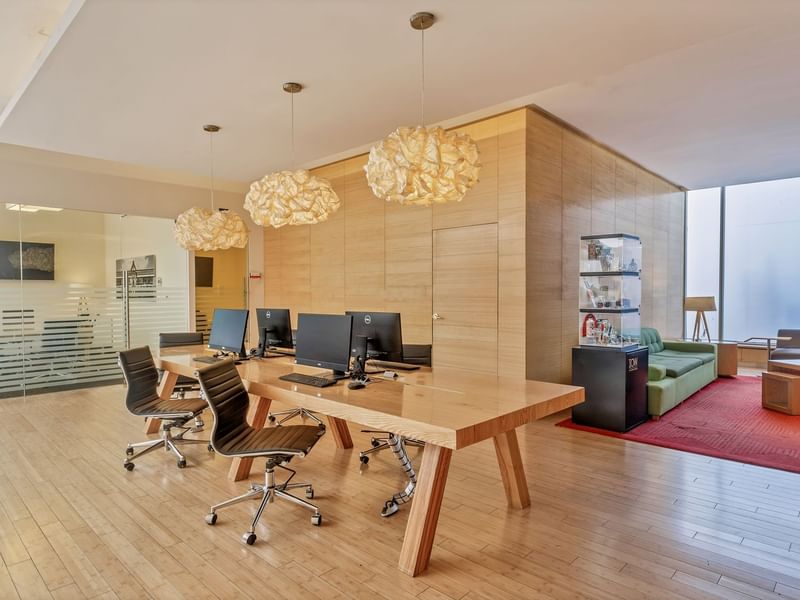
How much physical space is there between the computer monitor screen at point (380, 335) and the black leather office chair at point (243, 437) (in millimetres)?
874

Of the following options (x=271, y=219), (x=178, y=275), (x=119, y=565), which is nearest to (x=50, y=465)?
(x=119, y=565)

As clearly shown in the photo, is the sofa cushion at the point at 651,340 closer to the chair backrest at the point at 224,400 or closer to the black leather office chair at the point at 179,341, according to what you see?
the chair backrest at the point at 224,400

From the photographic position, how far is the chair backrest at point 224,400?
2879 mm

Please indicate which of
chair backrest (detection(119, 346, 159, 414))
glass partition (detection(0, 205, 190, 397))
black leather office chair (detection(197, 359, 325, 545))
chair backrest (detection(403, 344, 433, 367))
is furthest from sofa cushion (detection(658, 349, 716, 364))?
glass partition (detection(0, 205, 190, 397))

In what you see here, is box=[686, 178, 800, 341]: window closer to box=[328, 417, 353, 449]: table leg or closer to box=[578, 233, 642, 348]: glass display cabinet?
box=[578, 233, 642, 348]: glass display cabinet

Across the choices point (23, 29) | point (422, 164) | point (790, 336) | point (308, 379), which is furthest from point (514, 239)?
point (790, 336)

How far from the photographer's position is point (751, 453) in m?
4.24

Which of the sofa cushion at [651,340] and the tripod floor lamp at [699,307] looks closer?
the sofa cushion at [651,340]

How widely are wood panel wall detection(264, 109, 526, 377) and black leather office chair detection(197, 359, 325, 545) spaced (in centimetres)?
303

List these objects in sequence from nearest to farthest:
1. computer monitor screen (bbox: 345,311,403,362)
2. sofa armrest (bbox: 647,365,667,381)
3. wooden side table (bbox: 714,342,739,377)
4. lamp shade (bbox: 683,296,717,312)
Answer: computer monitor screen (bbox: 345,311,403,362) → sofa armrest (bbox: 647,365,667,381) → wooden side table (bbox: 714,342,739,377) → lamp shade (bbox: 683,296,717,312)

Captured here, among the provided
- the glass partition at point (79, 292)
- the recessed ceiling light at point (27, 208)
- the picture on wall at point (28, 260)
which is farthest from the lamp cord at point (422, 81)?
the picture on wall at point (28, 260)

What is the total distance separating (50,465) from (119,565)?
2.07 metres

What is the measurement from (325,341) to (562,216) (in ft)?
12.5

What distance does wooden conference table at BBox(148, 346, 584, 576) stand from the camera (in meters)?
2.37
